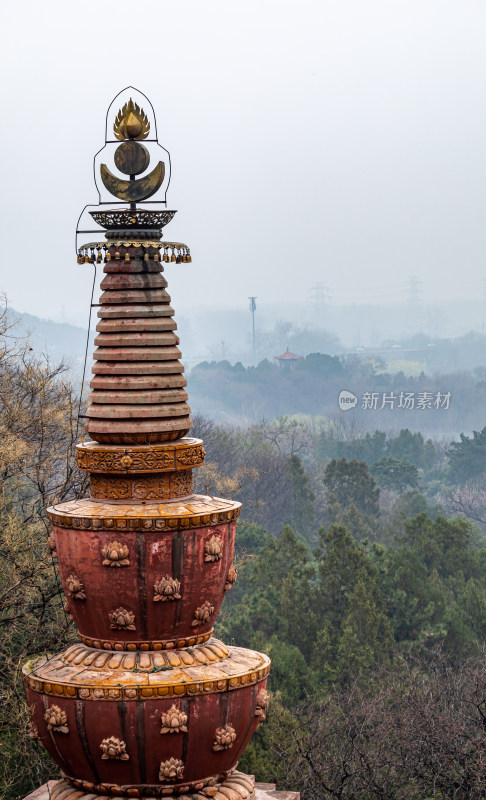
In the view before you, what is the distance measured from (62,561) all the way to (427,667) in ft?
82.6

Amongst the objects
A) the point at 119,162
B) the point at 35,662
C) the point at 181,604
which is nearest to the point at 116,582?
the point at 181,604

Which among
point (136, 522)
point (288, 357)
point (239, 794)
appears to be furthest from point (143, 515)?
point (288, 357)

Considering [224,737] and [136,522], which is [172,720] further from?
[136,522]

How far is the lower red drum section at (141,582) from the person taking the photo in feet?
40.5

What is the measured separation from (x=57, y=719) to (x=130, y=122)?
6141 millimetres

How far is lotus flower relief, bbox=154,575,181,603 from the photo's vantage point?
12328 millimetres

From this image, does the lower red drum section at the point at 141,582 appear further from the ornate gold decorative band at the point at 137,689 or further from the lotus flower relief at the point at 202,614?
the ornate gold decorative band at the point at 137,689

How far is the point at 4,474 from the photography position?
24.6 m

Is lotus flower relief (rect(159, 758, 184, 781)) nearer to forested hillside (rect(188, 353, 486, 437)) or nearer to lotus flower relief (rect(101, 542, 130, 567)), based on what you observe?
lotus flower relief (rect(101, 542, 130, 567))

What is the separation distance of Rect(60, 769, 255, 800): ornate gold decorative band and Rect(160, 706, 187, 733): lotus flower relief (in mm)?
699

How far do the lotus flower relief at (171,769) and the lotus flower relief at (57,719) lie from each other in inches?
39.3

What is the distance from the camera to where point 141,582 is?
1238 cm

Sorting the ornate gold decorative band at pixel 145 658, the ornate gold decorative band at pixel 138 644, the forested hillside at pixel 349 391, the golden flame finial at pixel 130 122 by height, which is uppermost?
the golden flame finial at pixel 130 122

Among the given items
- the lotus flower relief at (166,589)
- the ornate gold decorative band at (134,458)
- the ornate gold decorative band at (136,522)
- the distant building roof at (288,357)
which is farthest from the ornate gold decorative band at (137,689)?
the distant building roof at (288,357)
